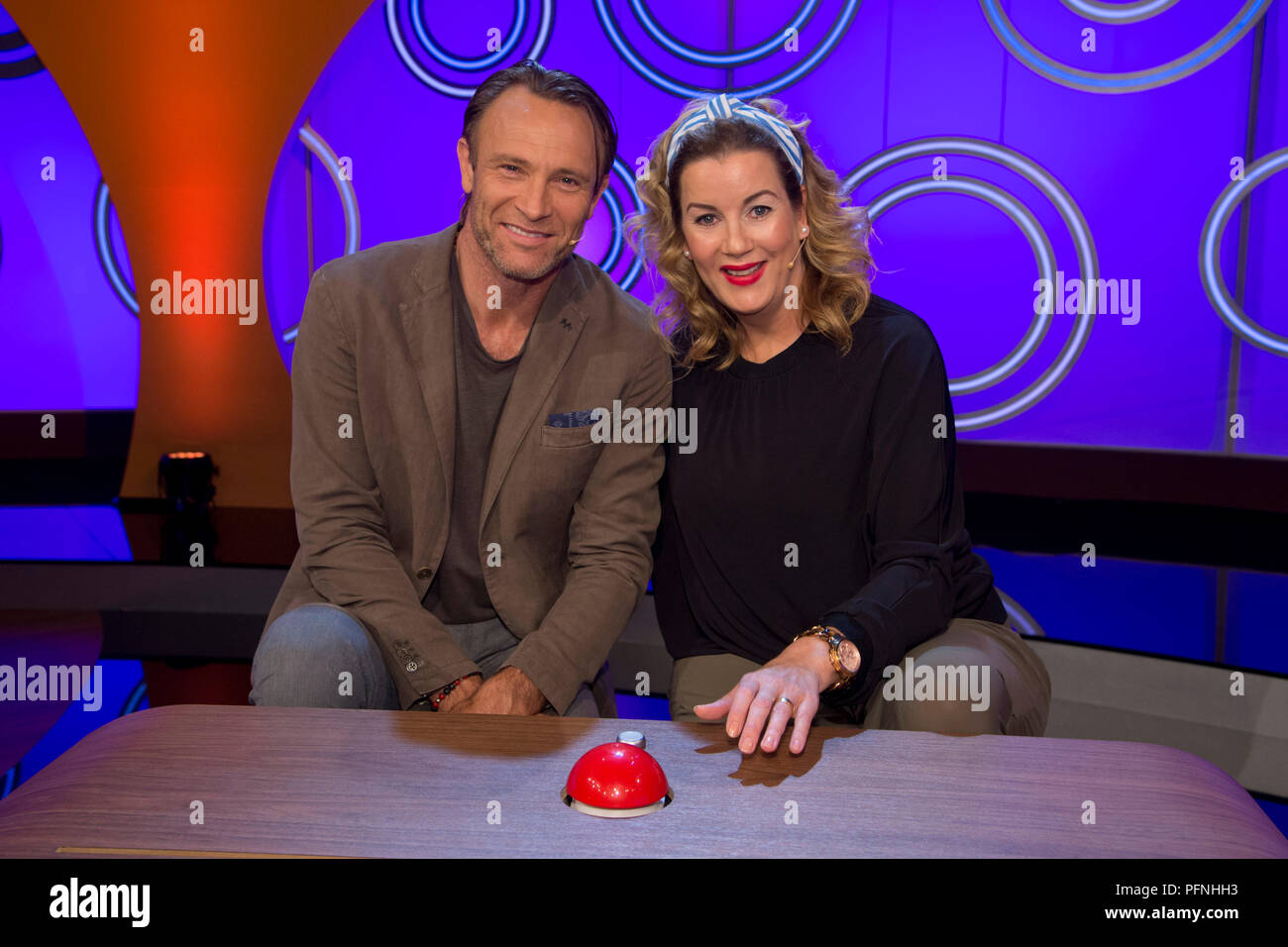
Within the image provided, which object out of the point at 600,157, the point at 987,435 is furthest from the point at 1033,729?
the point at 987,435

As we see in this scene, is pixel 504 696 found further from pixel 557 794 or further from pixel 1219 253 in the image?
pixel 1219 253

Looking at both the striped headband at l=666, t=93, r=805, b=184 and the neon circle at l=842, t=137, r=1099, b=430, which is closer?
the striped headband at l=666, t=93, r=805, b=184

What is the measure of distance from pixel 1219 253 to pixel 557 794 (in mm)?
5005

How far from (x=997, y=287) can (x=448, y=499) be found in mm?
4221

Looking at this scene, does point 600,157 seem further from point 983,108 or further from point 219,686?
point 983,108

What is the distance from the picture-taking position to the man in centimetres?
211

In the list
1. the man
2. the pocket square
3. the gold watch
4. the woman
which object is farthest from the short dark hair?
the gold watch

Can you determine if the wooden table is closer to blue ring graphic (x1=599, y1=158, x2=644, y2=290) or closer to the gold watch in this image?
the gold watch

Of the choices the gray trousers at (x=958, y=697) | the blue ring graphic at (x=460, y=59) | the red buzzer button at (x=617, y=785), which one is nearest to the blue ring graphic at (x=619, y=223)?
the blue ring graphic at (x=460, y=59)

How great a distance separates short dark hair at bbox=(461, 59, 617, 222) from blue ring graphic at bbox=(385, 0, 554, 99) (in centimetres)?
344

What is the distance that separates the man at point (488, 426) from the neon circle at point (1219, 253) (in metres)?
4.03

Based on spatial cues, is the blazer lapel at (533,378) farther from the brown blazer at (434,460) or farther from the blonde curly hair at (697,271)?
the blonde curly hair at (697,271)

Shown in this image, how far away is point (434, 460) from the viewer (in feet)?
6.97

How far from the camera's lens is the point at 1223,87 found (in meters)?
5.30
